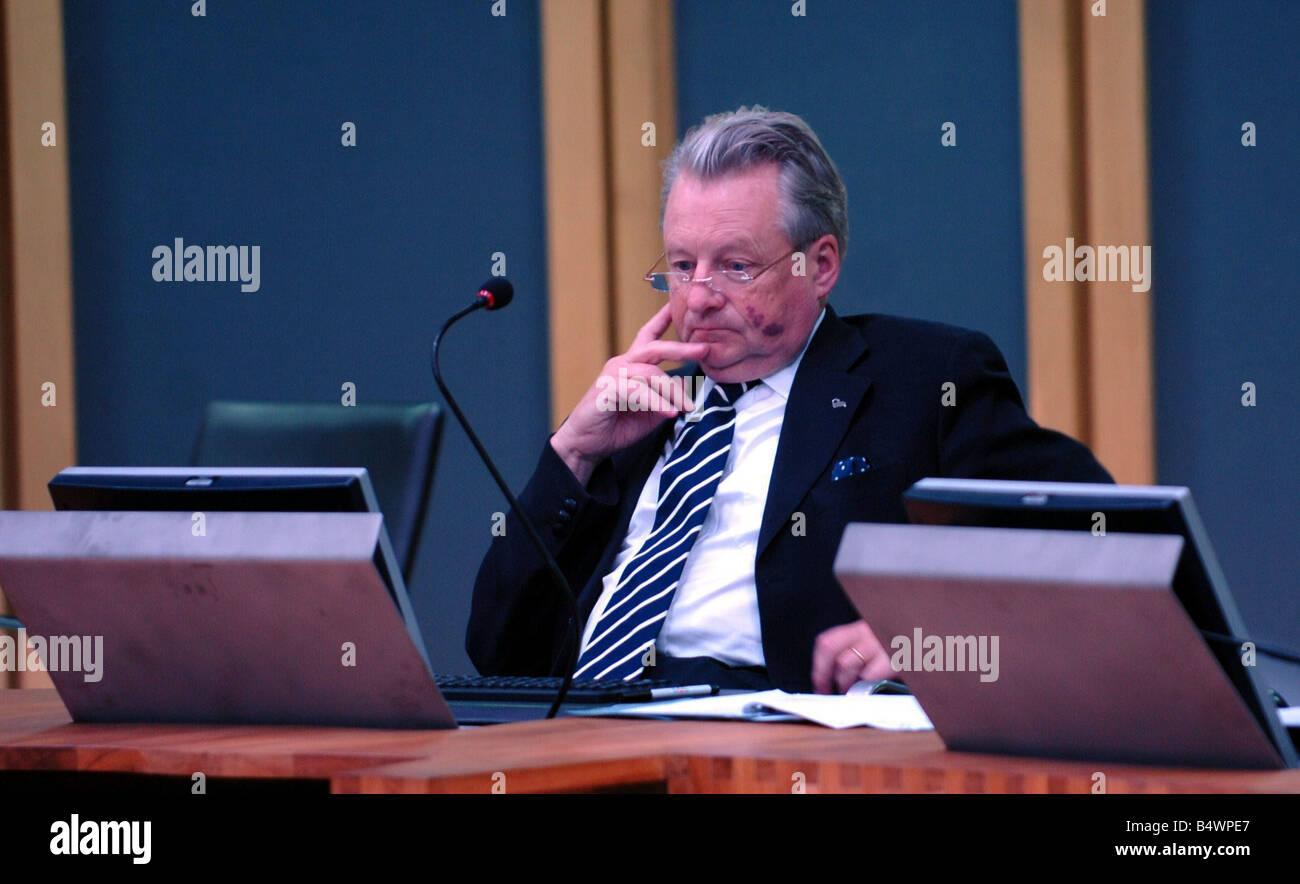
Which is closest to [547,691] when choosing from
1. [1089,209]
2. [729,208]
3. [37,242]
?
[729,208]

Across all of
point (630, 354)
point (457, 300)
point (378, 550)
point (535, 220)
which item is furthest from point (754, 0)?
point (378, 550)

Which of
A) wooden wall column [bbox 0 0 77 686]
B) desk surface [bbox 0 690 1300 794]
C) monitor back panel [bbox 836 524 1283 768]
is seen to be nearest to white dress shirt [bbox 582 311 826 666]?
desk surface [bbox 0 690 1300 794]

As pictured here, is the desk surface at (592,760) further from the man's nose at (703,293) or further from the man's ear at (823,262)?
the man's ear at (823,262)

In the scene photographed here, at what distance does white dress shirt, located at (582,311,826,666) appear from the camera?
2.18 m

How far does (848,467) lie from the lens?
2211mm

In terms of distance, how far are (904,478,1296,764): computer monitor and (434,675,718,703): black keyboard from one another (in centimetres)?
55

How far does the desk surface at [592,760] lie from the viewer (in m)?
1.11

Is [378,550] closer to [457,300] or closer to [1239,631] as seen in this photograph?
[1239,631]

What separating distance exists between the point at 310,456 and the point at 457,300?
47.8 inches

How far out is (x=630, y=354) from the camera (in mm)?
2318

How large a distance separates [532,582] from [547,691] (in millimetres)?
571

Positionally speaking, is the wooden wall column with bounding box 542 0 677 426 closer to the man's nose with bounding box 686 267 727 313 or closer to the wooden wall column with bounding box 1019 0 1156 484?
the wooden wall column with bounding box 1019 0 1156 484

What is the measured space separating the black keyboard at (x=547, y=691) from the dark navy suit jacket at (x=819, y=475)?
40cm

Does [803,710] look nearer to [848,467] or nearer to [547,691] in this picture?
[547,691]
